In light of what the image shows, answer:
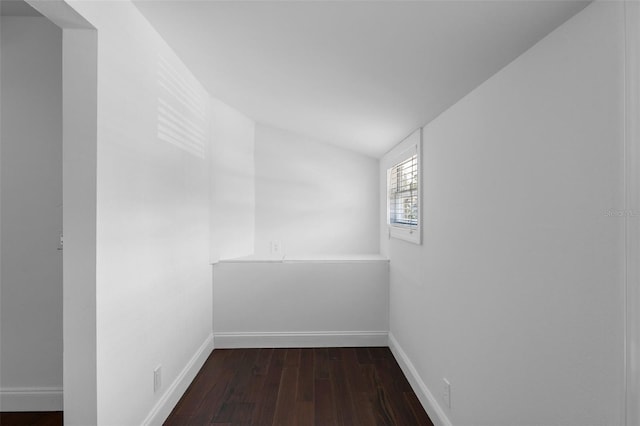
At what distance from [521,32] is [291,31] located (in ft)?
3.15

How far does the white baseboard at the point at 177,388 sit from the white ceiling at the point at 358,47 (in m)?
2.14

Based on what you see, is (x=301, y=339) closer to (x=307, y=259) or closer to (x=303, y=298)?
(x=303, y=298)

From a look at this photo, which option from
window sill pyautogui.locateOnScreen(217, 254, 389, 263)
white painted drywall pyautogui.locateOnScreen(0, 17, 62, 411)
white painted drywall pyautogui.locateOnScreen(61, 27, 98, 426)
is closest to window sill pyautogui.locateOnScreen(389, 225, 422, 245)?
window sill pyautogui.locateOnScreen(217, 254, 389, 263)

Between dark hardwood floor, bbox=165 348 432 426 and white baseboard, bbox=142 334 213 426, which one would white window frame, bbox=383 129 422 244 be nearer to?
dark hardwood floor, bbox=165 348 432 426

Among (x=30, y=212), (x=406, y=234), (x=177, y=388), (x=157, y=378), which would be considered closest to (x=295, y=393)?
(x=177, y=388)

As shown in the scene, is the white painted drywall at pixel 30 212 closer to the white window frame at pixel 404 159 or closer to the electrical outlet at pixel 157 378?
the electrical outlet at pixel 157 378

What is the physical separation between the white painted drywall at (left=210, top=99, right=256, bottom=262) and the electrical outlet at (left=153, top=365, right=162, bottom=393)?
1275mm

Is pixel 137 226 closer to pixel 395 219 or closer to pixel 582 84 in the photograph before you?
pixel 582 84

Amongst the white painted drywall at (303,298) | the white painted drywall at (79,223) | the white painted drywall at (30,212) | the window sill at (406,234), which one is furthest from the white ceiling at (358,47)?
the white painted drywall at (303,298)

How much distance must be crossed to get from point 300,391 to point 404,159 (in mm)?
1970

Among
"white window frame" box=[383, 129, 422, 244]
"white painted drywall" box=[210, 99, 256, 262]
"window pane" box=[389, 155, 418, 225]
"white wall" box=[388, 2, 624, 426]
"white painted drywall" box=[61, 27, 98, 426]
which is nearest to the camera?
"white wall" box=[388, 2, 624, 426]

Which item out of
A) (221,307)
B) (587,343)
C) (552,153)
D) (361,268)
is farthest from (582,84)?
(221,307)

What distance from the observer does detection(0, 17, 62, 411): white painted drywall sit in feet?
7.41

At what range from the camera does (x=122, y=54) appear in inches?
67.6
